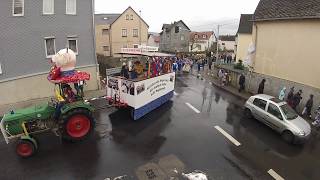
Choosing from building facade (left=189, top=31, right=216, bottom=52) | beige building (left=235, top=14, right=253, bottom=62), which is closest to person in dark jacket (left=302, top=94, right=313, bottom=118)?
beige building (left=235, top=14, right=253, bottom=62)

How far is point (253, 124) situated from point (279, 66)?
292 inches

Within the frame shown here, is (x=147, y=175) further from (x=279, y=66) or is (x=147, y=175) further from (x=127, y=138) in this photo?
(x=279, y=66)

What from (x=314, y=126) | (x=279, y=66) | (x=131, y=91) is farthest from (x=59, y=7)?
(x=314, y=126)

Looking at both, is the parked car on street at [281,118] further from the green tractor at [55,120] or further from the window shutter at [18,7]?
the window shutter at [18,7]

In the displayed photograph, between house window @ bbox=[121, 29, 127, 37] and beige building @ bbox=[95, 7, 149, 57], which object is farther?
house window @ bbox=[121, 29, 127, 37]

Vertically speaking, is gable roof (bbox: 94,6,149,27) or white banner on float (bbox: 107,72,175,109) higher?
gable roof (bbox: 94,6,149,27)

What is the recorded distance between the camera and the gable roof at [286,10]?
18453 mm

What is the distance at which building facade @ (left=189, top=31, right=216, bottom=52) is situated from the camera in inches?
3302

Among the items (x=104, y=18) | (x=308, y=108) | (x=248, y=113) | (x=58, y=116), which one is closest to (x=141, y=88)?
(x=58, y=116)

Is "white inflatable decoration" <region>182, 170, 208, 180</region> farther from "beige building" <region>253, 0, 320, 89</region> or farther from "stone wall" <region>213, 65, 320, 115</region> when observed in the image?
"beige building" <region>253, 0, 320, 89</region>

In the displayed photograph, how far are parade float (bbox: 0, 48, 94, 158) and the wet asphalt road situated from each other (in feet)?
1.91

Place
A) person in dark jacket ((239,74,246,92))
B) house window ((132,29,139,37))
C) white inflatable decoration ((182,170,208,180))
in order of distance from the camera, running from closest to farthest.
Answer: white inflatable decoration ((182,170,208,180)), person in dark jacket ((239,74,246,92)), house window ((132,29,139,37))

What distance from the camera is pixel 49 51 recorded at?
20.0 meters

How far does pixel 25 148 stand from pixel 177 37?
67.0 m
